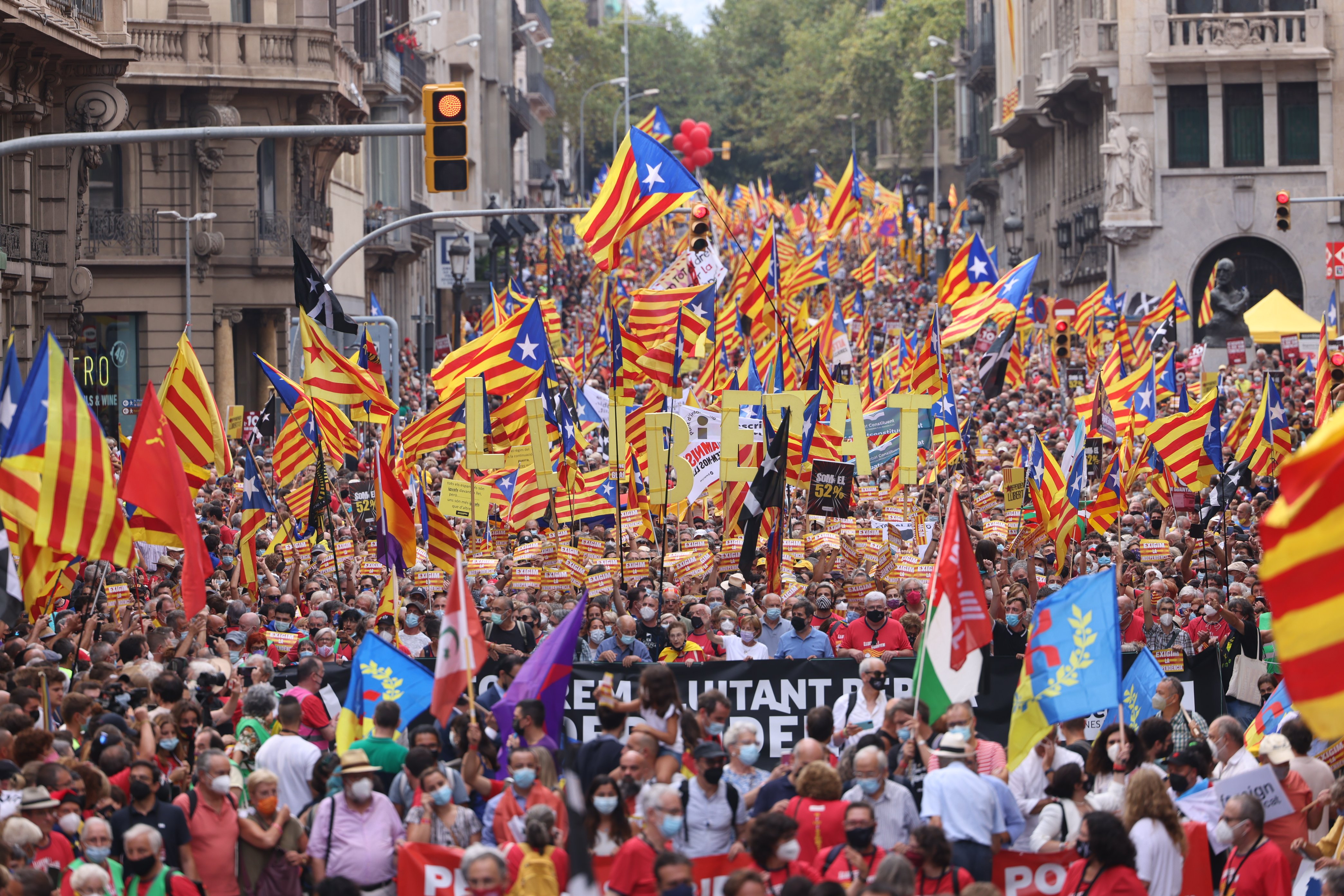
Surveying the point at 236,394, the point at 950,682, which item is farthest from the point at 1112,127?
the point at 950,682

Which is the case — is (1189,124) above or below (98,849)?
above

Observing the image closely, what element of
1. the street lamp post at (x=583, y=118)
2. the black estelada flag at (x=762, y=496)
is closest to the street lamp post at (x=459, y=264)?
the black estelada flag at (x=762, y=496)

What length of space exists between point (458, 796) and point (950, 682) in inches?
101

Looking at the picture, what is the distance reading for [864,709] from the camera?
11.5m

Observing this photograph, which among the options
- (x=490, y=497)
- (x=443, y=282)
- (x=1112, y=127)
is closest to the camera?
(x=490, y=497)

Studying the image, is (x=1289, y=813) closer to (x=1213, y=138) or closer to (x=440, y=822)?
(x=440, y=822)

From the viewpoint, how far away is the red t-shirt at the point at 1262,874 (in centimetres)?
857

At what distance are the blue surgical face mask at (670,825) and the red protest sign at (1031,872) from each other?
149cm

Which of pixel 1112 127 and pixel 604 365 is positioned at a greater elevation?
pixel 1112 127

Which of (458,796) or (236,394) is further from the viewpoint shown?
(236,394)

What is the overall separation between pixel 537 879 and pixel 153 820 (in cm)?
188

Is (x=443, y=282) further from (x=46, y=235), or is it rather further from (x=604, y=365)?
(x=46, y=235)

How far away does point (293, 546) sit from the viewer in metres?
17.8

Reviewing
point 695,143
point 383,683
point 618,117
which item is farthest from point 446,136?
point 618,117
